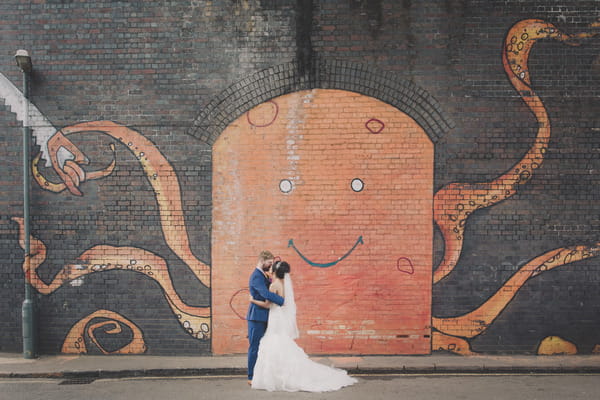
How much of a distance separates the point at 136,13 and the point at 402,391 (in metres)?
7.38

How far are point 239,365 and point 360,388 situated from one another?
203 centimetres

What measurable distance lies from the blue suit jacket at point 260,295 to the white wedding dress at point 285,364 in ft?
0.38

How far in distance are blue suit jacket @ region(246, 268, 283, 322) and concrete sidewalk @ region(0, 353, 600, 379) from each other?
1.26 metres

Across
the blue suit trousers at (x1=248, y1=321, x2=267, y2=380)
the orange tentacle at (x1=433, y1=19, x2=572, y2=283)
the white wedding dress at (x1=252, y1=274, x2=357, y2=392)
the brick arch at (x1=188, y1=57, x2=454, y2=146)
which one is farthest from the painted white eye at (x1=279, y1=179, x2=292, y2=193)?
the orange tentacle at (x1=433, y1=19, x2=572, y2=283)

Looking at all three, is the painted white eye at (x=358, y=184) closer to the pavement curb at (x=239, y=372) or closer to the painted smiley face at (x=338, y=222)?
the painted smiley face at (x=338, y=222)

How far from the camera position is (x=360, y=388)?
654 centimetres

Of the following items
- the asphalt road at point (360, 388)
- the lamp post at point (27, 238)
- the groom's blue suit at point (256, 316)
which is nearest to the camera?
the asphalt road at point (360, 388)

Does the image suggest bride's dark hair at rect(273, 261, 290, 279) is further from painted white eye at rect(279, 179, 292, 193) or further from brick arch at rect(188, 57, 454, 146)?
brick arch at rect(188, 57, 454, 146)

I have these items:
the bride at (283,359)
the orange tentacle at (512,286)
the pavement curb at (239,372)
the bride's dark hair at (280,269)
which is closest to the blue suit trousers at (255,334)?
the bride at (283,359)

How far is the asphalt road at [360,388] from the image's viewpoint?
20.5ft

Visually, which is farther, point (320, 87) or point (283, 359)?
point (320, 87)

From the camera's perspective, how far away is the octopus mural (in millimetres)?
7961

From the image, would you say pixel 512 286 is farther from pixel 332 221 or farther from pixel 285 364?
pixel 285 364

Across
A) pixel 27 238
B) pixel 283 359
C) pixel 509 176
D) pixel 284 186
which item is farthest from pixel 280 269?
pixel 27 238
